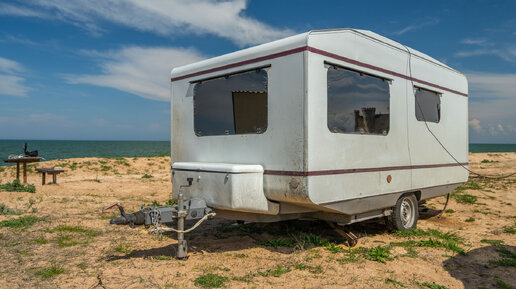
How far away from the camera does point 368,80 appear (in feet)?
18.2

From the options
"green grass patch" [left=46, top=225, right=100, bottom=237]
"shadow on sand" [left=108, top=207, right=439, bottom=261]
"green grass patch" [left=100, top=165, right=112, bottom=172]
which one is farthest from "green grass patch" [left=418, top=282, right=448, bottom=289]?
"green grass patch" [left=100, top=165, right=112, bottom=172]

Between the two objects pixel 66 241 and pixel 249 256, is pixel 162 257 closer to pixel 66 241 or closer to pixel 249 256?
pixel 249 256

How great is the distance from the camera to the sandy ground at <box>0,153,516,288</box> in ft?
14.4

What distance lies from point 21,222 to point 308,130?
5.75 m

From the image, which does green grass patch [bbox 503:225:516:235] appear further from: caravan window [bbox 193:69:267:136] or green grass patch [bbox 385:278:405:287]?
caravan window [bbox 193:69:267:136]

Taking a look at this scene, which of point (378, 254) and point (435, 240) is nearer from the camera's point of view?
point (378, 254)

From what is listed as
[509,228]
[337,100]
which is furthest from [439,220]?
[337,100]

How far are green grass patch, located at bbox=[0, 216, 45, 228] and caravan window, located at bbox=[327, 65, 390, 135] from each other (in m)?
5.78

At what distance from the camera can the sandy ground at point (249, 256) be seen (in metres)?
4.38

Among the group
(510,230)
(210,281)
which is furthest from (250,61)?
(510,230)

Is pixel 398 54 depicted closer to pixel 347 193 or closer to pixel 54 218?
pixel 347 193

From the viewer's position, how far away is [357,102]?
17.6 feet

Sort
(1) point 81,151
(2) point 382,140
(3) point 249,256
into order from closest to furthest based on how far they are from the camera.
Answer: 1. (3) point 249,256
2. (2) point 382,140
3. (1) point 81,151

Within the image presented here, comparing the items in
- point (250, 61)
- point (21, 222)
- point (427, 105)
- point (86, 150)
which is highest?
point (250, 61)
